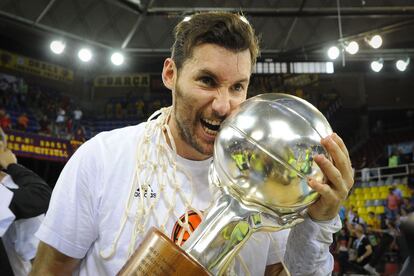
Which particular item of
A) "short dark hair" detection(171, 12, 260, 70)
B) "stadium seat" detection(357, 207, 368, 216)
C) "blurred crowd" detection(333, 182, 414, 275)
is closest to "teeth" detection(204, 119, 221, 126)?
"short dark hair" detection(171, 12, 260, 70)

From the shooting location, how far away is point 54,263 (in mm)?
1216

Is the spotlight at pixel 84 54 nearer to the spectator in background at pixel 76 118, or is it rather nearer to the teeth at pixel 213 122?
the spectator in background at pixel 76 118

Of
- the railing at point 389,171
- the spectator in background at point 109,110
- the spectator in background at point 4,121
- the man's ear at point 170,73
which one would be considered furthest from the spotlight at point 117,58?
the man's ear at point 170,73

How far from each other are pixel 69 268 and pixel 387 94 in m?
18.3

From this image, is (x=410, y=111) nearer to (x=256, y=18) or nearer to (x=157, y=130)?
(x=256, y=18)

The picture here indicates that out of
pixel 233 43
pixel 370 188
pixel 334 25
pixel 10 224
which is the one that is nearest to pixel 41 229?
pixel 233 43

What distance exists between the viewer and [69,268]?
123cm

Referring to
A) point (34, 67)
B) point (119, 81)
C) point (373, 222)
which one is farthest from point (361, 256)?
point (34, 67)

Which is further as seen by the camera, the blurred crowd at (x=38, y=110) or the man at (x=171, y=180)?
the blurred crowd at (x=38, y=110)

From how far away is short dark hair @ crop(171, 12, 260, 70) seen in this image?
3.62 ft

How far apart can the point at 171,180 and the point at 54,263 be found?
1.27 feet

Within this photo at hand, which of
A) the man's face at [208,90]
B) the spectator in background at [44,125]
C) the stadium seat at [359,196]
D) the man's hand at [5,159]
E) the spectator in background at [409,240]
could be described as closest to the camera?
the spectator in background at [409,240]

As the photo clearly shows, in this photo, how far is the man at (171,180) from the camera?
1.07 metres

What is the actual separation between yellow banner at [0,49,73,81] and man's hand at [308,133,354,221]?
16.4 meters
